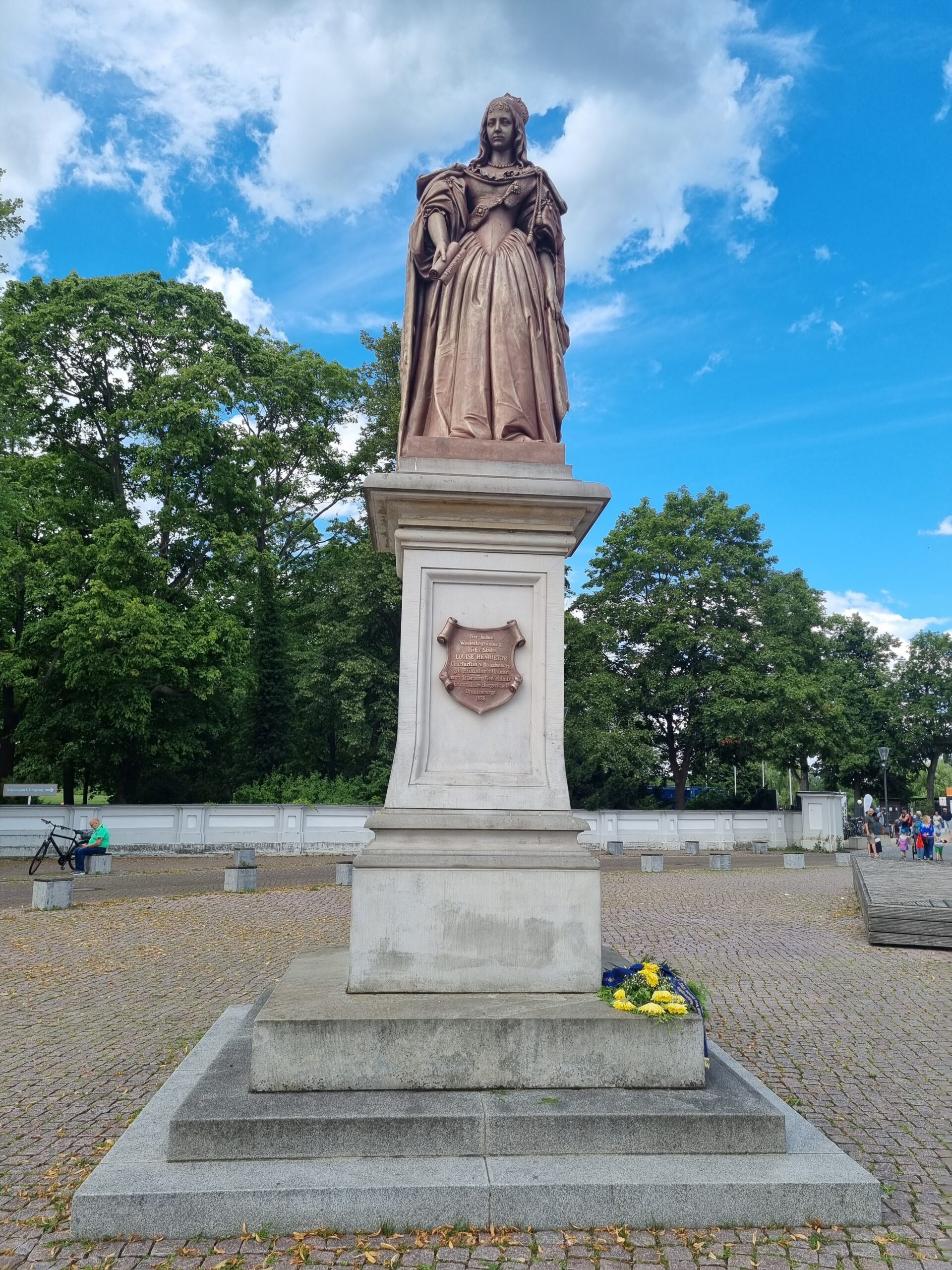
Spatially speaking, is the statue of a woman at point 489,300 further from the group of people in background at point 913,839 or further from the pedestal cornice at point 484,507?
the group of people in background at point 913,839

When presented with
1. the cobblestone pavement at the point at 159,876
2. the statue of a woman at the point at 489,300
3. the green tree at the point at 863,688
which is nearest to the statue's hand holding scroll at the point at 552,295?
the statue of a woman at the point at 489,300

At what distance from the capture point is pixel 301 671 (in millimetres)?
31250

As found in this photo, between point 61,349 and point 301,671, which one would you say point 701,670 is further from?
point 61,349

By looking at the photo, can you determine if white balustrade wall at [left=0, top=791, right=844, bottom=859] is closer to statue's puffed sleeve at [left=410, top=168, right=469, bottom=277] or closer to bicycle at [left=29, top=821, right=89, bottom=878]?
bicycle at [left=29, top=821, right=89, bottom=878]

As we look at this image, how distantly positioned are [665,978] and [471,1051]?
1079mm

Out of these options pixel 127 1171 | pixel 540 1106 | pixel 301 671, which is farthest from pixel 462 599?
pixel 301 671

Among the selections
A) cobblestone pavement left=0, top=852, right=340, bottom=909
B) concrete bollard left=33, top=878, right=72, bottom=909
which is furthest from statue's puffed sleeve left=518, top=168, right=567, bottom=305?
cobblestone pavement left=0, top=852, right=340, bottom=909

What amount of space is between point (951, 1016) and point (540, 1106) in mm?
5163

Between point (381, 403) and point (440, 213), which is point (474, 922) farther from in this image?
point (381, 403)

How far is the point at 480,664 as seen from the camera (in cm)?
526

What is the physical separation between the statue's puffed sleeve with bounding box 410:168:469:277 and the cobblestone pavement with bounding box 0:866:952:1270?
5387 millimetres

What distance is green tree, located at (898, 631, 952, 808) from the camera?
55688 mm

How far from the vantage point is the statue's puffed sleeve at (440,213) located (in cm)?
611

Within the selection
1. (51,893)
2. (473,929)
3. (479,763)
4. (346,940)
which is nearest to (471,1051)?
(473,929)
